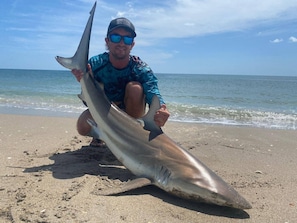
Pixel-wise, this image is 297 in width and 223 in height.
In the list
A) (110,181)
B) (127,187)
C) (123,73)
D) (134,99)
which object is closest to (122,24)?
(123,73)

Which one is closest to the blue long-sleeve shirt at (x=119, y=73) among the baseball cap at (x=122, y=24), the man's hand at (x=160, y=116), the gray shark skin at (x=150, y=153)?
the baseball cap at (x=122, y=24)

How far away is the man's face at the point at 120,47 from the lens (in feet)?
14.2

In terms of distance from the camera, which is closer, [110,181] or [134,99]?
[110,181]

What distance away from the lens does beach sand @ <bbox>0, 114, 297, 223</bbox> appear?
9.21 feet

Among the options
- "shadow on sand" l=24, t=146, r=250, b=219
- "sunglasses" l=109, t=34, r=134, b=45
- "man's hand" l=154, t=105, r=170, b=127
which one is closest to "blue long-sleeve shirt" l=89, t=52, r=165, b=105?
"sunglasses" l=109, t=34, r=134, b=45

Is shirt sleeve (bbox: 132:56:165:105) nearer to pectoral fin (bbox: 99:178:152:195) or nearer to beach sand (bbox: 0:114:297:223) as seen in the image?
A: beach sand (bbox: 0:114:297:223)

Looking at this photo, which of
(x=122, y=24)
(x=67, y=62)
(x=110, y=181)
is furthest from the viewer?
(x=122, y=24)

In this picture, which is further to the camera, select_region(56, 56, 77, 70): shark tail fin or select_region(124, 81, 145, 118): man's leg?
select_region(124, 81, 145, 118): man's leg

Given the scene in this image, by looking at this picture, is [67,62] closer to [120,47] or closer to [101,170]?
[120,47]

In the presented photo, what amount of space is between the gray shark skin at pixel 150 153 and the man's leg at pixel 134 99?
1.83 ft

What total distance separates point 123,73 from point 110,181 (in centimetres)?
166

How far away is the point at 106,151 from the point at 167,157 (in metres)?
1.74

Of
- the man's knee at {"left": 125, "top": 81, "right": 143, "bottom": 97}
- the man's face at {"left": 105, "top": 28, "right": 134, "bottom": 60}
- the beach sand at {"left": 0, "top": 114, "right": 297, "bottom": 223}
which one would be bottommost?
the beach sand at {"left": 0, "top": 114, "right": 297, "bottom": 223}

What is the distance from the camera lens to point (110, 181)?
3.60m
